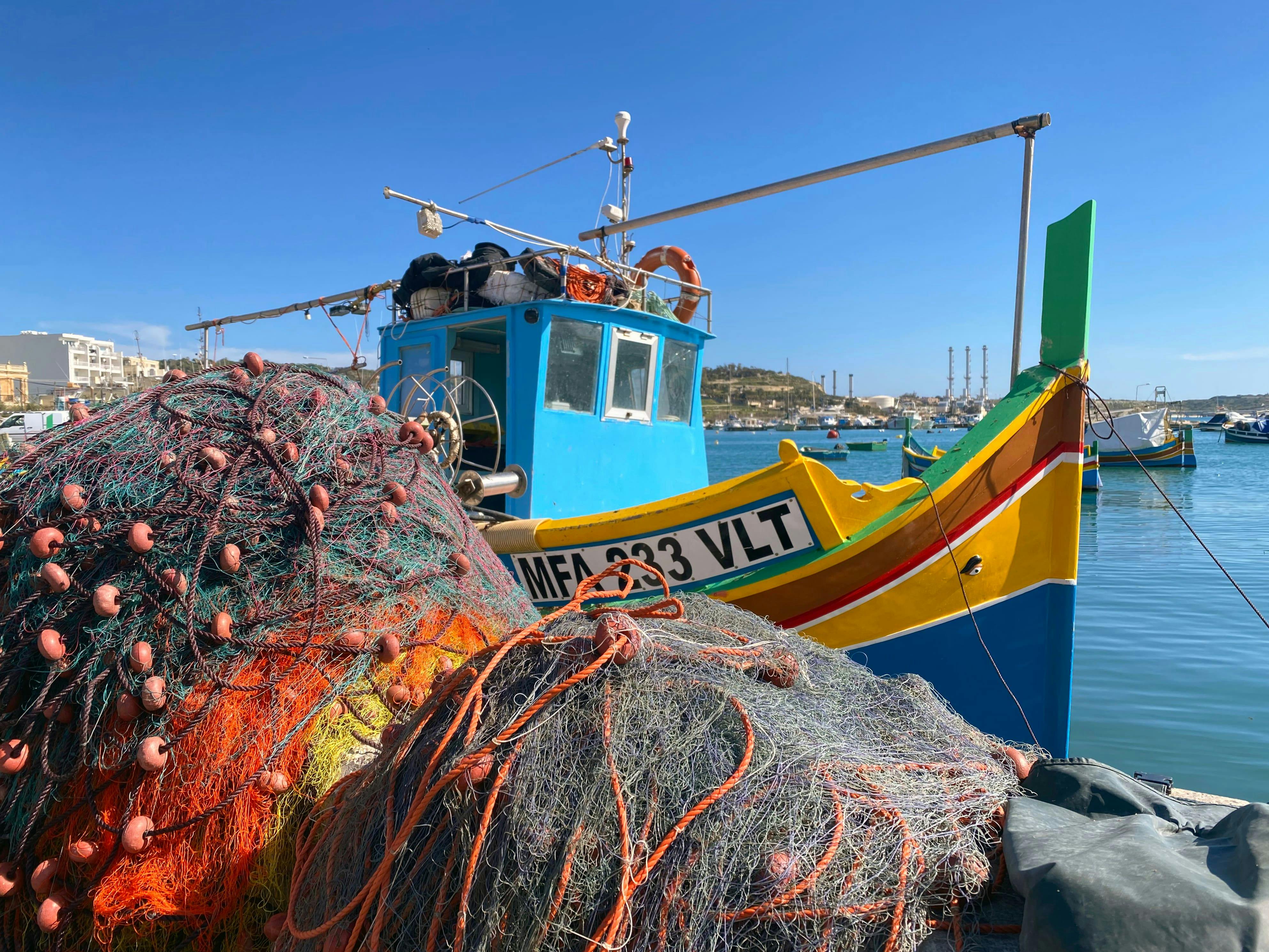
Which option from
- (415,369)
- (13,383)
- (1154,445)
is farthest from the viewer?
(13,383)

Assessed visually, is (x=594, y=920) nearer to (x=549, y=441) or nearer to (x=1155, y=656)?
(x=549, y=441)

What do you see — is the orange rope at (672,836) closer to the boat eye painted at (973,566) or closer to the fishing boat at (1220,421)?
the boat eye painted at (973,566)

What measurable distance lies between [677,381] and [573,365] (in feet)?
4.17

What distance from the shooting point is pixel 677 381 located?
7.47 metres

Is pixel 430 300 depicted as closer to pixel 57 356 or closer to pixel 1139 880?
Result: pixel 1139 880

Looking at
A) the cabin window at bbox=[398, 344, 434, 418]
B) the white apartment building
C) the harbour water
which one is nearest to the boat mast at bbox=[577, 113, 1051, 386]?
the cabin window at bbox=[398, 344, 434, 418]

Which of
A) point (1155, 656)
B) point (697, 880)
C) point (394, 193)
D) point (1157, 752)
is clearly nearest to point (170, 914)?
point (697, 880)

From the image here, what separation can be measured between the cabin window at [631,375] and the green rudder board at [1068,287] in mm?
3545

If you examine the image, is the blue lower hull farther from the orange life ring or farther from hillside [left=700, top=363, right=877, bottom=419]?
hillside [left=700, top=363, right=877, bottom=419]

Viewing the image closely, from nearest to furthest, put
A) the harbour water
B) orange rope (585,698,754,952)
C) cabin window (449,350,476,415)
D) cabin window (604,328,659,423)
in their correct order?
orange rope (585,698,754,952)
the harbour water
cabin window (604,328,659,423)
cabin window (449,350,476,415)

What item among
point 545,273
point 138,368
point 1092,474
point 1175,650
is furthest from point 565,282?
point 138,368

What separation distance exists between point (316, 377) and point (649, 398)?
431cm

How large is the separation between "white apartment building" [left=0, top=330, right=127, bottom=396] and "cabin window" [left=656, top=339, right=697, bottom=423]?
8354cm

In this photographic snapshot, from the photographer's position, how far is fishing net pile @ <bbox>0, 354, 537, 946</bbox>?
2189 mm
